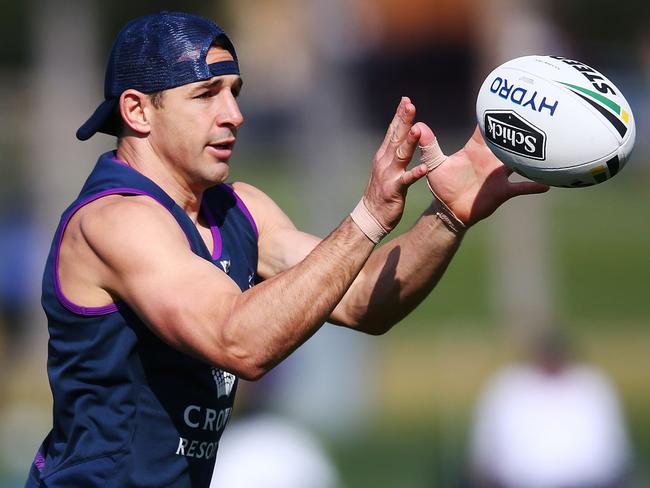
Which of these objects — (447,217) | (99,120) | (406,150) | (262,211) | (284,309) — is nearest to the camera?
(284,309)

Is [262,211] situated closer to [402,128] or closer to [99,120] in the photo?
[99,120]

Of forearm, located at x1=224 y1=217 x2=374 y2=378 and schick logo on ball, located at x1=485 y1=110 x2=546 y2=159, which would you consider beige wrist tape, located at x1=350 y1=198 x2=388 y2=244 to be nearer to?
forearm, located at x1=224 y1=217 x2=374 y2=378

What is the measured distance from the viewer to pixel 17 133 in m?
21.4

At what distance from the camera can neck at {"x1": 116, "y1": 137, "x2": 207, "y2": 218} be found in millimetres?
4691

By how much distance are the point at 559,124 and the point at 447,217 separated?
0.62m

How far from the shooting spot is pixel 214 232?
15.9 feet

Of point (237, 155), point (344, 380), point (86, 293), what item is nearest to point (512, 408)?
point (344, 380)

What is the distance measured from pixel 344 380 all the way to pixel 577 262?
10.6 meters

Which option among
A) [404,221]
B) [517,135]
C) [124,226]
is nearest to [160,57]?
[124,226]

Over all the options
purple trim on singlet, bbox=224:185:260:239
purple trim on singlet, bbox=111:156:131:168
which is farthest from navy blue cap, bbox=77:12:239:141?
purple trim on singlet, bbox=224:185:260:239

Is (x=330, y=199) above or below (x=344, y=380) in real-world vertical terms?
above

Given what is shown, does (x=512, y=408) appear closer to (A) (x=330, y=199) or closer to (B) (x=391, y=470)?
(B) (x=391, y=470)

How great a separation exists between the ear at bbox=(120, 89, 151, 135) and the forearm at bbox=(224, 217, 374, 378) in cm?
90

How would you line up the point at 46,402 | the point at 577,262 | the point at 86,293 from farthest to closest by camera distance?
the point at 577,262 → the point at 46,402 → the point at 86,293
